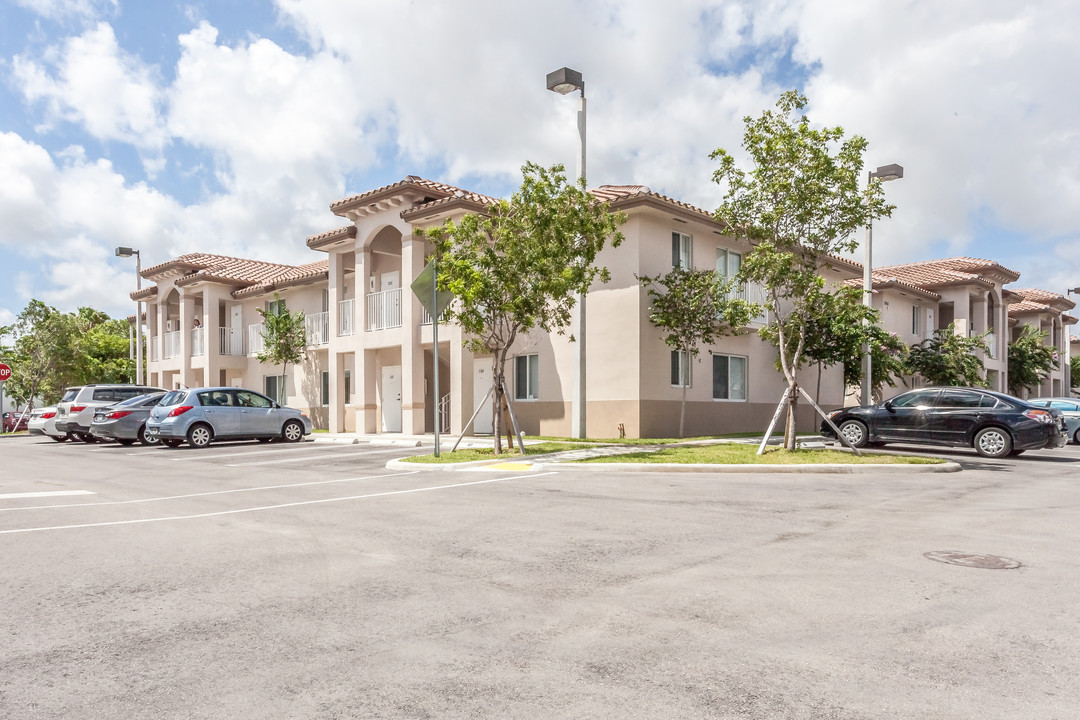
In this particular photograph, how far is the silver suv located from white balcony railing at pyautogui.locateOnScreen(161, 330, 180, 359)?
11687 millimetres

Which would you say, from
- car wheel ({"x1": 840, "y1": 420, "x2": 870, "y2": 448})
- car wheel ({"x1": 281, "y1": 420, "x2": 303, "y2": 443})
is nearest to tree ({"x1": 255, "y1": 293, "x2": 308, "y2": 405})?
car wheel ({"x1": 281, "y1": 420, "x2": 303, "y2": 443})

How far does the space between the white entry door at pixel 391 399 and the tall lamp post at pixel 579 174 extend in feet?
31.0

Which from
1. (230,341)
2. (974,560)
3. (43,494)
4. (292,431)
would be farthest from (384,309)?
(974,560)

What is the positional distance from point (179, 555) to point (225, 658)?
3.07 m

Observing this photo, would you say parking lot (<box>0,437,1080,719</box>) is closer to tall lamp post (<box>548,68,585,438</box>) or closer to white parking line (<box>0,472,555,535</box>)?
white parking line (<box>0,472,555,535</box>)

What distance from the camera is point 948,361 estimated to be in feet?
105

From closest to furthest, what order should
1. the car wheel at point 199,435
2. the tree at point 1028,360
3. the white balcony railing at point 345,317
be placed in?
1. the car wheel at point 199,435
2. the white balcony railing at point 345,317
3. the tree at point 1028,360

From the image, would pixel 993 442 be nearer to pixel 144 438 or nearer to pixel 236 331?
pixel 144 438

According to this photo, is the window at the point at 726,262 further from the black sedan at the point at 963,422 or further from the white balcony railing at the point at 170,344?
the white balcony railing at the point at 170,344

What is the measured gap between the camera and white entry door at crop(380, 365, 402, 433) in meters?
28.8

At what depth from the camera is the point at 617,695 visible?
12.9ft

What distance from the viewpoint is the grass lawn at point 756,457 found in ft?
51.5

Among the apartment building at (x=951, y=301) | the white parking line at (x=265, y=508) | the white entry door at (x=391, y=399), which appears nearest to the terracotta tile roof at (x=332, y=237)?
the white entry door at (x=391, y=399)

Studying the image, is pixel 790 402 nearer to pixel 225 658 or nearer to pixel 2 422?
pixel 225 658
